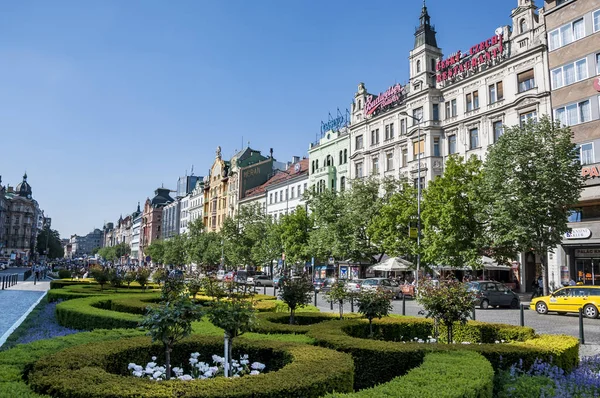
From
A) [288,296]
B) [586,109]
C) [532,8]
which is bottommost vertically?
[288,296]

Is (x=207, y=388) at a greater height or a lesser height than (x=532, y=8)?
lesser

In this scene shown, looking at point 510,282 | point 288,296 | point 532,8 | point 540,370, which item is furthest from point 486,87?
point 540,370

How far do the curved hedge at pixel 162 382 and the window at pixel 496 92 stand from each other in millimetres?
35775

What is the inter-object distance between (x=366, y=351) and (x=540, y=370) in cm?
317

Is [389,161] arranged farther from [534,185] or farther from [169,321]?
[169,321]

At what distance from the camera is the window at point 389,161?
4950cm

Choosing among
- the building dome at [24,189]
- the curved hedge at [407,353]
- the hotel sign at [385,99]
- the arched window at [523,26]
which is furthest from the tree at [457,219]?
the building dome at [24,189]

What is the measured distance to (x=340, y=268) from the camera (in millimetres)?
50656

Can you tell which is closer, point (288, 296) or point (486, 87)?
point (288, 296)

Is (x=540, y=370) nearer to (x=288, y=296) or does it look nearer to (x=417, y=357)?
(x=417, y=357)

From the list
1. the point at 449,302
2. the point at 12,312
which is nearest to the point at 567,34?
the point at 449,302

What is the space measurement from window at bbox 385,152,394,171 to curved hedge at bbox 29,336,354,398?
4291 cm

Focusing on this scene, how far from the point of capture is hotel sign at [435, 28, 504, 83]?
38.9 meters

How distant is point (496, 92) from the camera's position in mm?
38500
